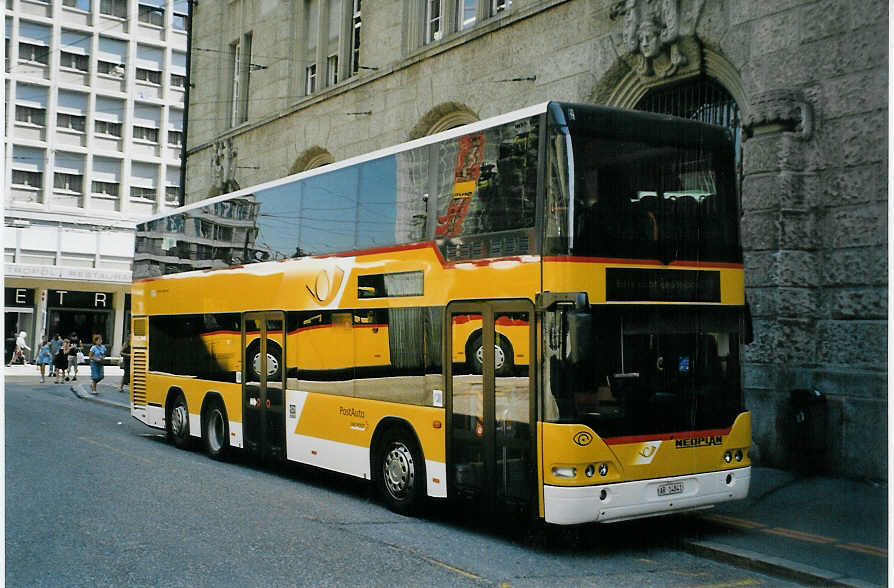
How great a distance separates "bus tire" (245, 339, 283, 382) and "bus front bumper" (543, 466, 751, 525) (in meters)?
5.12

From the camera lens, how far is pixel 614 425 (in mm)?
7668

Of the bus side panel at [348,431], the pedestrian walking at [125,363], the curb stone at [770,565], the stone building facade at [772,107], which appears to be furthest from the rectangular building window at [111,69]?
the pedestrian walking at [125,363]

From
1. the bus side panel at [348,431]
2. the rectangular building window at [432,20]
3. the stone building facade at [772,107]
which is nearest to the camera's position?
the bus side panel at [348,431]

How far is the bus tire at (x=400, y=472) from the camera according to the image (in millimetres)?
Result: 9180

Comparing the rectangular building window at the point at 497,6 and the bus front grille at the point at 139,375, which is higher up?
the rectangular building window at the point at 497,6

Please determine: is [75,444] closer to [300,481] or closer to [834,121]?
[300,481]

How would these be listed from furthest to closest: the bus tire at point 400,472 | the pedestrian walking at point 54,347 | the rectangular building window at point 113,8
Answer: the pedestrian walking at point 54,347
the rectangular building window at point 113,8
the bus tire at point 400,472

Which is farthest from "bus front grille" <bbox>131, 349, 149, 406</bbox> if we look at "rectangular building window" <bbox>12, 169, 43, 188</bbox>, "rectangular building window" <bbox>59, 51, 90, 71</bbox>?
"rectangular building window" <bbox>59, 51, 90, 71</bbox>

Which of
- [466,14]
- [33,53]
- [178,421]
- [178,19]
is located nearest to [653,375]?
[33,53]

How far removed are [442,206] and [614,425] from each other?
2683 millimetres

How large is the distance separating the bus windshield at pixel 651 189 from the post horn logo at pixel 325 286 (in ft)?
11.9

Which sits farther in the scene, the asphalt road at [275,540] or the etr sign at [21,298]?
the etr sign at [21,298]

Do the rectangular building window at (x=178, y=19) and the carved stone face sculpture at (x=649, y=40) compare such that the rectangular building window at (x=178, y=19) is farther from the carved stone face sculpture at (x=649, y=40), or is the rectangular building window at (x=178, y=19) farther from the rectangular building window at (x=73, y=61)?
the carved stone face sculpture at (x=649, y=40)

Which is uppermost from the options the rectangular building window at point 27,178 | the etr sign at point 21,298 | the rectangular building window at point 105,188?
the rectangular building window at point 105,188
